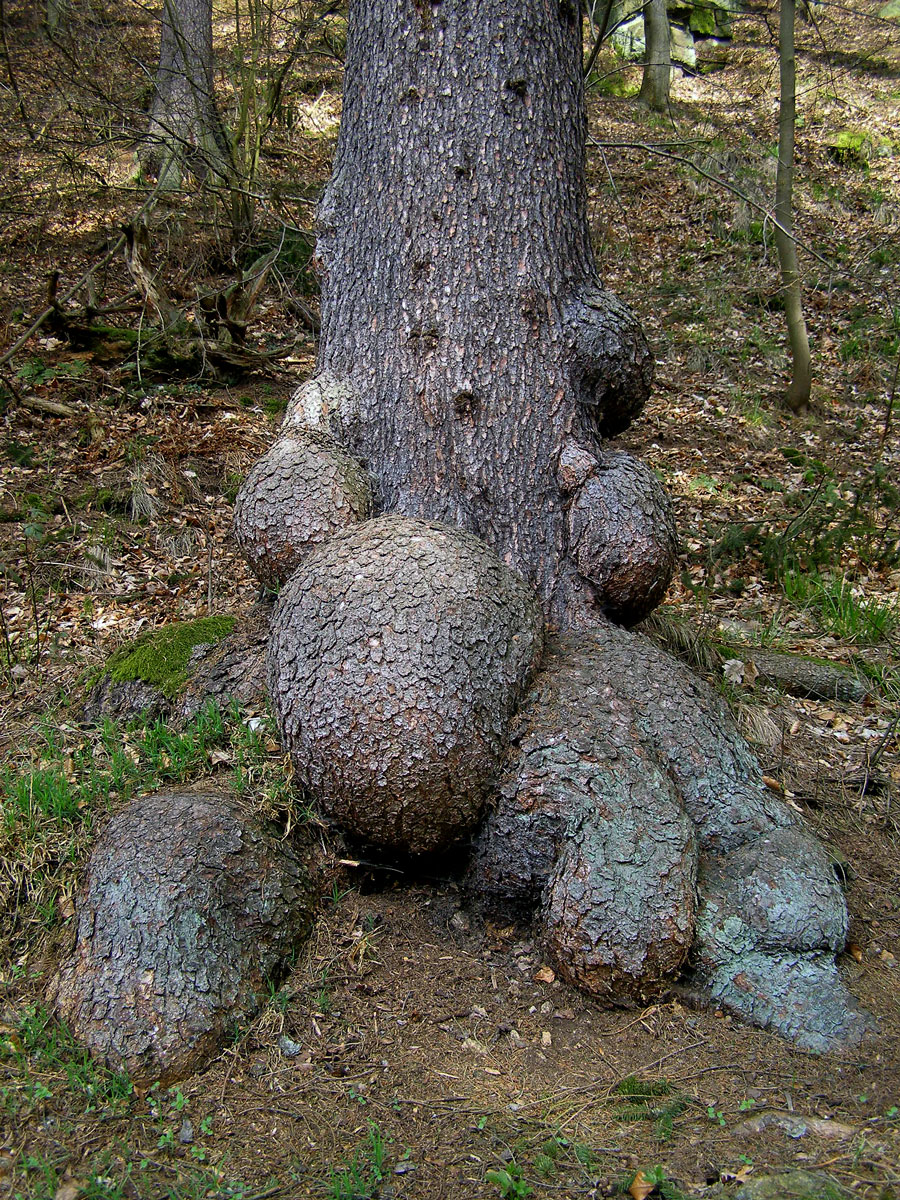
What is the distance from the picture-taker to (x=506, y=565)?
3248mm

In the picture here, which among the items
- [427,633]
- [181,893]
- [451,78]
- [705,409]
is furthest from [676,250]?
[181,893]

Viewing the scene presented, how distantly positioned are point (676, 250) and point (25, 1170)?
10065mm

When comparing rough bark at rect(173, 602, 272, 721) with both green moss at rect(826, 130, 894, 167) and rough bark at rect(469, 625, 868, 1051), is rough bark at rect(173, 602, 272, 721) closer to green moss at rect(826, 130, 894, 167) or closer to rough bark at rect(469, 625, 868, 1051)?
rough bark at rect(469, 625, 868, 1051)

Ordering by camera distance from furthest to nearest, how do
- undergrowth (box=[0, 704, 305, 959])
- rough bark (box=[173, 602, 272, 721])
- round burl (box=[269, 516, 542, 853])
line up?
rough bark (box=[173, 602, 272, 721]) → undergrowth (box=[0, 704, 305, 959]) → round burl (box=[269, 516, 542, 853])

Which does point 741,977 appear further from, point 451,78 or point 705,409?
point 705,409

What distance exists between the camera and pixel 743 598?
5.14 meters

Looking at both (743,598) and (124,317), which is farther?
(124,317)

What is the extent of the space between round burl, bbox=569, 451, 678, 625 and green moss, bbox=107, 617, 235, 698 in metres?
1.61

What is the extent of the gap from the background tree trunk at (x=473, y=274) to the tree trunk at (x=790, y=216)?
14.4 ft

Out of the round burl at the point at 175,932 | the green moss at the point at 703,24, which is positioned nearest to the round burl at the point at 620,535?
the round burl at the point at 175,932

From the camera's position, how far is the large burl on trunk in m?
A: 2.70

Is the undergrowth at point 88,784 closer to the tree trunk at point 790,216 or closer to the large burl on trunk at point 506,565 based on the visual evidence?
the large burl on trunk at point 506,565

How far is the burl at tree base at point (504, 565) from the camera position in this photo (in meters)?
2.70

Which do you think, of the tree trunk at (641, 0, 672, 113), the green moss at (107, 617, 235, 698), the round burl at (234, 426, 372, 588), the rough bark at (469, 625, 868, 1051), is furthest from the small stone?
the tree trunk at (641, 0, 672, 113)
